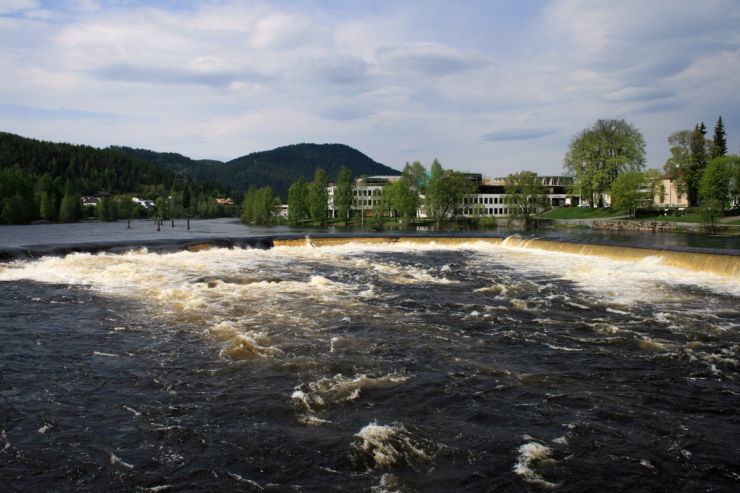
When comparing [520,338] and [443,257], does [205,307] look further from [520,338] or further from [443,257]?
[443,257]

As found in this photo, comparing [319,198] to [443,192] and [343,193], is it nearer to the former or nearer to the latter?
[343,193]

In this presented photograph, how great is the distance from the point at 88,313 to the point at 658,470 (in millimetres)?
17162

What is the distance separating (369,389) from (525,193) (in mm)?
99856

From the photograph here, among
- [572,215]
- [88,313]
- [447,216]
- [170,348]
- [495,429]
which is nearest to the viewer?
[495,429]

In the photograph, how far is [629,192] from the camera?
268 feet

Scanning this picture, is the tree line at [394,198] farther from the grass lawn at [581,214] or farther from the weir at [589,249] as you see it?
the weir at [589,249]

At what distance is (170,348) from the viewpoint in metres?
13.7

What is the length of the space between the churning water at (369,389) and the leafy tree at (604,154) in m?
77.0

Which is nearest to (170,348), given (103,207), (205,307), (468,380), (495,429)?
(205,307)

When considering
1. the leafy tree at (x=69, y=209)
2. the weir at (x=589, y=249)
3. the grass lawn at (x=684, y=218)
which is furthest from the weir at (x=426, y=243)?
the leafy tree at (x=69, y=209)

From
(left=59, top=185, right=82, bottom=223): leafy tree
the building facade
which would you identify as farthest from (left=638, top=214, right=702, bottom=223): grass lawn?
(left=59, top=185, right=82, bottom=223): leafy tree

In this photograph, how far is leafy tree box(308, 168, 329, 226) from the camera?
4754 inches

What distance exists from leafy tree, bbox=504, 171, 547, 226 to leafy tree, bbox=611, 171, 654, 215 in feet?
69.4

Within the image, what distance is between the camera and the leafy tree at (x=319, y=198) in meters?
121
